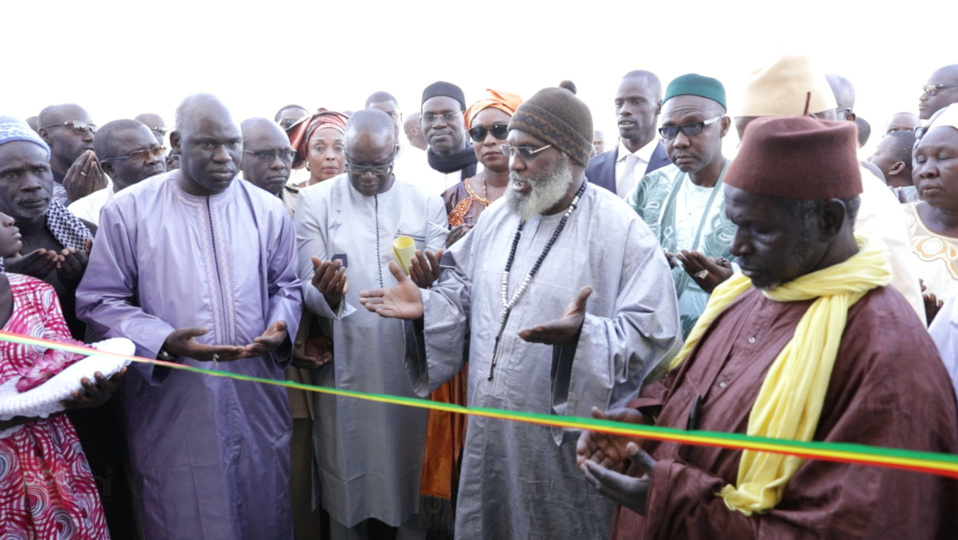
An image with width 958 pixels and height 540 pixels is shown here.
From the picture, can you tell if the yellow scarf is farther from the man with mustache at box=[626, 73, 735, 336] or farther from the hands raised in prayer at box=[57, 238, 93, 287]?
the hands raised in prayer at box=[57, 238, 93, 287]

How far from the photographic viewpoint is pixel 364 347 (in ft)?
13.5

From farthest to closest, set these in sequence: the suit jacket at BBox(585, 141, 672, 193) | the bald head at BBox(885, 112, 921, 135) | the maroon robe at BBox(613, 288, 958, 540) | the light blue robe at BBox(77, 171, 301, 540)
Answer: the bald head at BBox(885, 112, 921, 135)
the suit jacket at BBox(585, 141, 672, 193)
the light blue robe at BBox(77, 171, 301, 540)
the maroon robe at BBox(613, 288, 958, 540)

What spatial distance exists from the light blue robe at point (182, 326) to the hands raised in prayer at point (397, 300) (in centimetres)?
64

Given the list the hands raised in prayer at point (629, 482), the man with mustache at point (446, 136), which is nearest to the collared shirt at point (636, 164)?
the man with mustache at point (446, 136)

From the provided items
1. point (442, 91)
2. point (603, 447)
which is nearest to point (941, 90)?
point (442, 91)

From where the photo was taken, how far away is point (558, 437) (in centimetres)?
303

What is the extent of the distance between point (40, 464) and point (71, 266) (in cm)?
100

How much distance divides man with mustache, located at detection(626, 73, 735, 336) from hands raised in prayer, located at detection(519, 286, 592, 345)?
37.4 inches

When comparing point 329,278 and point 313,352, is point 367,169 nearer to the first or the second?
point 329,278

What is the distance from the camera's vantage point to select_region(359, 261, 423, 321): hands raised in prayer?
11.0 feet

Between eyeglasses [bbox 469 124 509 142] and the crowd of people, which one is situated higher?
eyeglasses [bbox 469 124 509 142]

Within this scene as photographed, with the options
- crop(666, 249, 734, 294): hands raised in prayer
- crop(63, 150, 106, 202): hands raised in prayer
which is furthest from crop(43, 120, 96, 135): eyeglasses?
crop(666, 249, 734, 294): hands raised in prayer

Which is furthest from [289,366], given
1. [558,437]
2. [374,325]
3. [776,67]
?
[776,67]

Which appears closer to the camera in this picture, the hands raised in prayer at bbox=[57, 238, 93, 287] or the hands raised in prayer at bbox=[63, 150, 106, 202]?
the hands raised in prayer at bbox=[57, 238, 93, 287]
